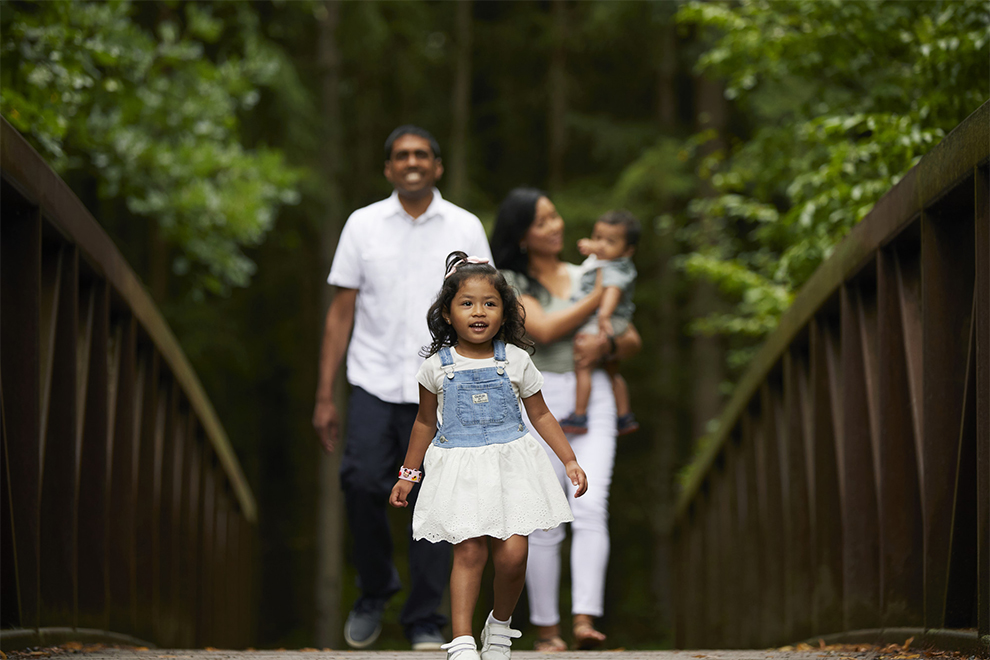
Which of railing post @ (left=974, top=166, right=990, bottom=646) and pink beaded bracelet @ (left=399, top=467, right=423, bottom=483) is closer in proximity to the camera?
railing post @ (left=974, top=166, right=990, bottom=646)

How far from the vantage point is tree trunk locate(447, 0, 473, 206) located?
16688mm

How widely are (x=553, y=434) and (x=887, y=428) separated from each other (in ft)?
4.07

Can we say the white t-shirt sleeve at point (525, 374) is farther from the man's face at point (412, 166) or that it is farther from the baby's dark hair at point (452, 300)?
the man's face at point (412, 166)

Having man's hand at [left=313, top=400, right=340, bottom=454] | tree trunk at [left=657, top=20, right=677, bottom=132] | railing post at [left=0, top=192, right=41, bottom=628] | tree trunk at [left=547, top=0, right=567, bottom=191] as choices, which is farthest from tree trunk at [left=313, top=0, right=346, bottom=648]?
railing post at [left=0, top=192, right=41, bottom=628]

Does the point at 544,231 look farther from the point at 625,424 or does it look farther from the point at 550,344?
the point at 625,424

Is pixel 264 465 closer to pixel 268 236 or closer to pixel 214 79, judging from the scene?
pixel 268 236

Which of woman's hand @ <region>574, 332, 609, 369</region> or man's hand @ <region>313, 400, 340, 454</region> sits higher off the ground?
woman's hand @ <region>574, 332, 609, 369</region>

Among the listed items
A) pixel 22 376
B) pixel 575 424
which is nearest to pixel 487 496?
pixel 22 376

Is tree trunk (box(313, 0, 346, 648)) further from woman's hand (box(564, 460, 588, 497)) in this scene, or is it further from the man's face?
woman's hand (box(564, 460, 588, 497))

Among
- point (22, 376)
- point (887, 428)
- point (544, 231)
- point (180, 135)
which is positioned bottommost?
point (887, 428)

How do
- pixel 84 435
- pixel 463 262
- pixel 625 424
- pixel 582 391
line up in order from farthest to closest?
pixel 625 424
pixel 582 391
pixel 84 435
pixel 463 262

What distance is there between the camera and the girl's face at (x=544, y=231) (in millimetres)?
4746

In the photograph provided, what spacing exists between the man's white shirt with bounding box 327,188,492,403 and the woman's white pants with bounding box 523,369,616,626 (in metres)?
0.61

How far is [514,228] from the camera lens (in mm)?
4750
